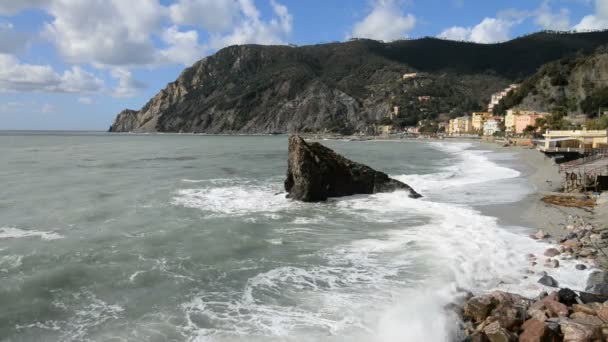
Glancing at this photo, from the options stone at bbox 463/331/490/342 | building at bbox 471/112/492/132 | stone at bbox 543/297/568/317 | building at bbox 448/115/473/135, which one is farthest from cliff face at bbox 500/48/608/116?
stone at bbox 463/331/490/342

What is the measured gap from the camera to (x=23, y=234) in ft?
57.3

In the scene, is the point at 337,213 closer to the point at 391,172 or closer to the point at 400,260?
the point at 400,260

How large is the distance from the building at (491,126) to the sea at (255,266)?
114 m

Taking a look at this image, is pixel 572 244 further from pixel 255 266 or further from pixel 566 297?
pixel 255 266

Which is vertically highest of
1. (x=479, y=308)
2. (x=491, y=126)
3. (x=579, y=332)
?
(x=491, y=126)

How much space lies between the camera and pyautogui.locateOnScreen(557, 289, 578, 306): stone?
9.73 m

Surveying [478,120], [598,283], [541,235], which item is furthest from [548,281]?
[478,120]

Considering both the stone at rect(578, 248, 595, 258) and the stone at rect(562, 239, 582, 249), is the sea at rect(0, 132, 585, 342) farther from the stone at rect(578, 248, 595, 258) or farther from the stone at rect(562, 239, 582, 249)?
the stone at rect(578, 248, 595, 258)

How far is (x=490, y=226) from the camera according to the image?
17.7 meters

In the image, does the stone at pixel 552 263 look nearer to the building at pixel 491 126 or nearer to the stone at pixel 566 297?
the stone at pixel 566 297

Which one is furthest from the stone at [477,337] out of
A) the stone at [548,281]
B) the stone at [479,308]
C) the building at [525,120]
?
the building at [525,120]

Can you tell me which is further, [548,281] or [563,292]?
[548,281]

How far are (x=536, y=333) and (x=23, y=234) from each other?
699 inches

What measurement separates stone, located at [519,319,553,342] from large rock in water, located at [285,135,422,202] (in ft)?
53.0
